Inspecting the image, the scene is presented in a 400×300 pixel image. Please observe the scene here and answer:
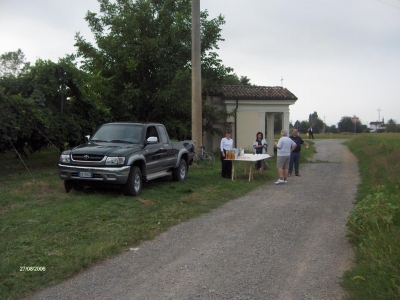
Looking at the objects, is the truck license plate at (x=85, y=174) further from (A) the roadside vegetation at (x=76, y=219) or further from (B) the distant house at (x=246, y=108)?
(B) the distant house at (x=246, y=108)

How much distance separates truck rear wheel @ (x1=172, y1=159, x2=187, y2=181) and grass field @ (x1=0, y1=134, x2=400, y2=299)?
590mm

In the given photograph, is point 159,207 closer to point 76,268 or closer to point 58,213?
point 58,213

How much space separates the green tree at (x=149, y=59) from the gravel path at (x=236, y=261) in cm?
1160

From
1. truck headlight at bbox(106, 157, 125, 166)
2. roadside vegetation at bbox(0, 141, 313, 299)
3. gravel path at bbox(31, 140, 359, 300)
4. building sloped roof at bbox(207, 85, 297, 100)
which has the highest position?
building sloped roof at bbox(207, 85, 297, 100)

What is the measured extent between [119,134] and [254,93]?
586 inches

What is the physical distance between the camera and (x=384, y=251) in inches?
207

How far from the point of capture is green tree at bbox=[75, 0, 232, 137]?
64.4ft

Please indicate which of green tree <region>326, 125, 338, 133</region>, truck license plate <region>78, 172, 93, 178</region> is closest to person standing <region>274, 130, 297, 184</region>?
truck license plate <region>78, 172, 93, 178</region>

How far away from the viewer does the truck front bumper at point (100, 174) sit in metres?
9.68

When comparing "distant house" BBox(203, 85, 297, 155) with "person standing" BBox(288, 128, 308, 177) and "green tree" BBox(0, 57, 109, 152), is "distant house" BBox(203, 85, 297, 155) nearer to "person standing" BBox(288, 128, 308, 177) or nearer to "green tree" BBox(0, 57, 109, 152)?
"person standing" BBox(288, 128, 308, 177)

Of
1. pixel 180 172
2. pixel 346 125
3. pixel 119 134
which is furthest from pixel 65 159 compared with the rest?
pixel 346 125

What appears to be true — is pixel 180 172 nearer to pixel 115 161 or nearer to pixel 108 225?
pixel 115 161
